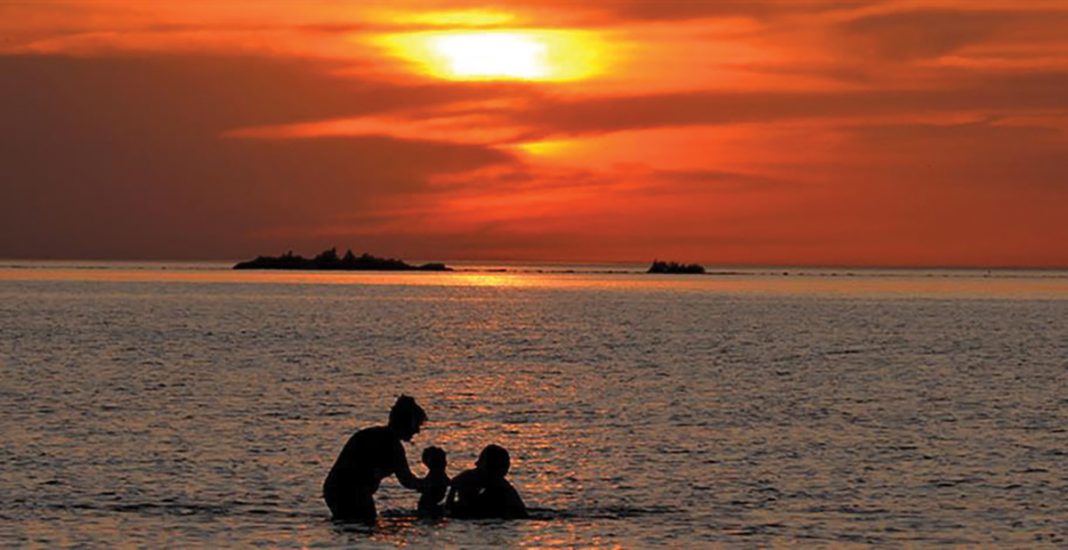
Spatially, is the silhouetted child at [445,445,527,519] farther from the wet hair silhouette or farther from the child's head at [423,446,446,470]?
the wet hair silhouette

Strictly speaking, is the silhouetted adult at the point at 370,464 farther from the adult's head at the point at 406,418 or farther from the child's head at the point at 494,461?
the child's head at the point at 494,461

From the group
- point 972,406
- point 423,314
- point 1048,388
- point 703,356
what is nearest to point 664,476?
point 972,406

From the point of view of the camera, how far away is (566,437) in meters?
40.4

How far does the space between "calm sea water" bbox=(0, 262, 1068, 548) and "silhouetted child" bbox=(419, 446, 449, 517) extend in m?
0.39

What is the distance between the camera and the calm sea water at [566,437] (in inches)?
1045

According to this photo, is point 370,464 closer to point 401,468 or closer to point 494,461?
point 401,468

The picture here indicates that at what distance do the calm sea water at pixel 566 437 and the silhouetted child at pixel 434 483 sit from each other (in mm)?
392

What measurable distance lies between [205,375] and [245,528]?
36.3 meters

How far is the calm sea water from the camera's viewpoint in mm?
26547

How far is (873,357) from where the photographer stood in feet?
262

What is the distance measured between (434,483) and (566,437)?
48.7ft

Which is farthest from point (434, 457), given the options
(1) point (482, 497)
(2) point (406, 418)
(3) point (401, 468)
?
(1) point (482, 497)

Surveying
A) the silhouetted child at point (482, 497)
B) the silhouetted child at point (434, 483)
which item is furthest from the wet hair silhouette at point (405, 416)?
the silhouetted child at point (482, 497)

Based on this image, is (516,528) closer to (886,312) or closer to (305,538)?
(305,538)
